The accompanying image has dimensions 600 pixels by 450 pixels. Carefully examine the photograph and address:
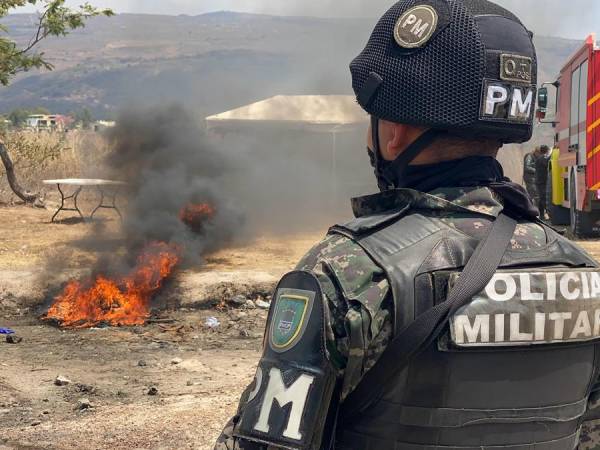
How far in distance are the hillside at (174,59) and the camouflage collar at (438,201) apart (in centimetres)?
2099

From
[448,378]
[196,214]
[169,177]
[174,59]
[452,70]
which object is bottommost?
[196,214]

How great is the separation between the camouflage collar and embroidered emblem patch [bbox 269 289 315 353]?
11.0 inches

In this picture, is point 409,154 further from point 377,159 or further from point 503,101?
point 503,101

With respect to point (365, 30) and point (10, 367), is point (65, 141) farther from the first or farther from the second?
point (10, 367)

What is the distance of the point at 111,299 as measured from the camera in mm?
8141

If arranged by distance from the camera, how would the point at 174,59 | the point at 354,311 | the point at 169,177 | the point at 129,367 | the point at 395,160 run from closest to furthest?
the point at 354,311 < the point at 395,160 < the point at 129,367 < the point at 169,177 < the point at 174,59

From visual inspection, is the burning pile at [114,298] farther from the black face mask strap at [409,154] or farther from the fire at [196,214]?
the black face mask strap at [409,154]

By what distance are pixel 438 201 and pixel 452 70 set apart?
9.9 inches

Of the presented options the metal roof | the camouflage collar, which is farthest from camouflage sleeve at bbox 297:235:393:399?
the metal roof

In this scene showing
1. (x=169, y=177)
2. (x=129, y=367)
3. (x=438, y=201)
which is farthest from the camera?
(x=169, y=177)

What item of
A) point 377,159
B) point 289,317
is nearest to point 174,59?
point 377,159

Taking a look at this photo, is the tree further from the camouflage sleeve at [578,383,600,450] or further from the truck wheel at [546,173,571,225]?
the camouflage sleeve at [578,383,600,450]

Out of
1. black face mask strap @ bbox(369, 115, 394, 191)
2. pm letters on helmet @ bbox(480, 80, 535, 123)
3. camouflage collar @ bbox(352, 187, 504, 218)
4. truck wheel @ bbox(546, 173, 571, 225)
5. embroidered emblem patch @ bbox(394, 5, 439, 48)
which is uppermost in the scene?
embroidered emblem patch @ bbox(394, 5, 439, 48)

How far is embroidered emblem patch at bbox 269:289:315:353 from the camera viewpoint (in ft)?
4.47
